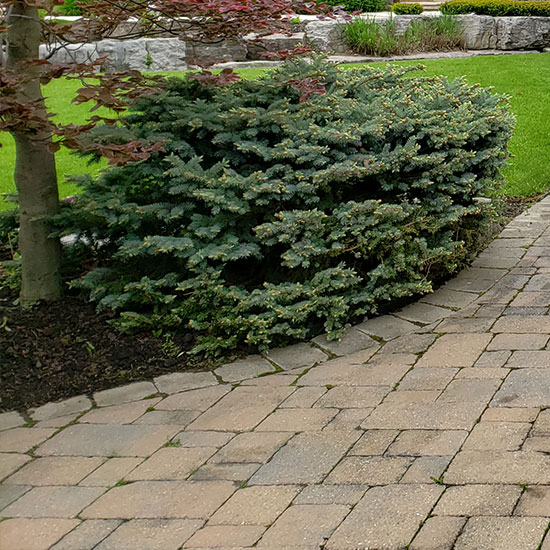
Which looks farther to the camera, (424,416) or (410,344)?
(410,344)

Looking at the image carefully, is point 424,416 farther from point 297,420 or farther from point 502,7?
point 502,7

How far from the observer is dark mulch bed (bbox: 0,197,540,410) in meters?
3.44

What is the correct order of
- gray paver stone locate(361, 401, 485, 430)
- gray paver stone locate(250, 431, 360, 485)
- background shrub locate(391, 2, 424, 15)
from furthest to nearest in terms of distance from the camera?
background shrub locate(391, 2, 424, 15) → gray paver stone locate(361, 401, 485, 430) → gray paver stone locate(250, 431, 360, 485)

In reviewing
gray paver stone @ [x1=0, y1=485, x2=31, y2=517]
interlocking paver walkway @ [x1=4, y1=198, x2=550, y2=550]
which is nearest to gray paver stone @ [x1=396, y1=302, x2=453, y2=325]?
interlocking paver walkway @ [x1=4, y1=198, x2=550, y2=550]

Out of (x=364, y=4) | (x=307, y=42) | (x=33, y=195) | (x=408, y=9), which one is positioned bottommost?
(x=33, y=195)

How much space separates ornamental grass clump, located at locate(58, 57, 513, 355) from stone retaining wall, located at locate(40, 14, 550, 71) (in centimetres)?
645

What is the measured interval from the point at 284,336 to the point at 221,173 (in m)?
0.90

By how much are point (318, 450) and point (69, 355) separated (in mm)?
1442

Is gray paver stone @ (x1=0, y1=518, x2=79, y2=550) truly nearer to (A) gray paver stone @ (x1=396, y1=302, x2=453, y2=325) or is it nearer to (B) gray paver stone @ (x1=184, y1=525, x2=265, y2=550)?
(B) gray paver stone @ (x1=184, y1=525, x2=265, y2=550)

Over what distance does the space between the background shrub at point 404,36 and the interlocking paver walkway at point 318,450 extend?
824 cm

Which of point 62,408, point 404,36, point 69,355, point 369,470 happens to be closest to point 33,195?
point 69,355

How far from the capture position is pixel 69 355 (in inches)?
144

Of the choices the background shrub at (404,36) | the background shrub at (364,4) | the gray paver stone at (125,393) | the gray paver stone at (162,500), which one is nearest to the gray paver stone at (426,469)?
the gray paver stone at (162,500)

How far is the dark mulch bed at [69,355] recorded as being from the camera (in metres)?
3.44
